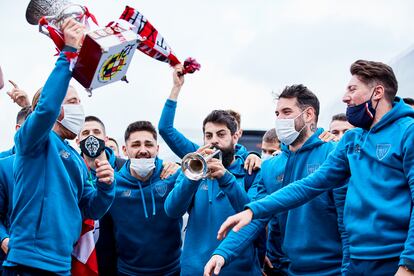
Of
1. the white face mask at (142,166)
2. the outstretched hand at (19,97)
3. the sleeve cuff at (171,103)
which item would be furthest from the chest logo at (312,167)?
the outstretched hand at (19,97)

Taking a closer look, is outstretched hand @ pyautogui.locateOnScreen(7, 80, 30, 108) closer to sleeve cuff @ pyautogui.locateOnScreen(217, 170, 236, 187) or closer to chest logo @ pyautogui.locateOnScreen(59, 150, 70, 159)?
chest logo @ pyautogui.locateOnScreen(59, 150, 70, 159)

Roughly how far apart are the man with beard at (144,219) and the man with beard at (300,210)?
936 mm

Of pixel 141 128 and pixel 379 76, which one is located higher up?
pixel 379 76

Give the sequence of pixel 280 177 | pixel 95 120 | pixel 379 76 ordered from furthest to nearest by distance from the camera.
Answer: pixel 95 120
pixel 280 177
pixel 379 76

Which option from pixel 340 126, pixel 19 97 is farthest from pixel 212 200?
pixel 19 97

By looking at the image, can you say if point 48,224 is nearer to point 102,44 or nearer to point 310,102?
point 102,44

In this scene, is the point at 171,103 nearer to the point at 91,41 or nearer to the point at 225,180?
the point at 225,180

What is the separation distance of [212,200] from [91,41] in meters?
2.01

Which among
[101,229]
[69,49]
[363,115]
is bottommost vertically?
[101,229]

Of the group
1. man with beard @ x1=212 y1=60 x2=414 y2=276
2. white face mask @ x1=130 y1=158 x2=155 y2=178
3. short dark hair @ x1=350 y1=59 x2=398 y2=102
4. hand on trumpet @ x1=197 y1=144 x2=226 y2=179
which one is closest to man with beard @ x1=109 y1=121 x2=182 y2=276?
white face mask @ x1=130 y1=158 x2=155 y2=178

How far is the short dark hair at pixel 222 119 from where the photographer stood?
5.34m

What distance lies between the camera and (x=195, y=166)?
181 inches

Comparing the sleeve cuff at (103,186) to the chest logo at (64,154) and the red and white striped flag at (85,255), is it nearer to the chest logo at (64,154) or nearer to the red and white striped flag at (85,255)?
the chest logo at (64,154)

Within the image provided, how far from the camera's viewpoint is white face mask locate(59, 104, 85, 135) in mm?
4172
